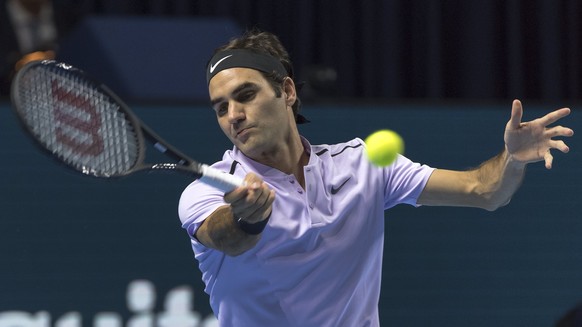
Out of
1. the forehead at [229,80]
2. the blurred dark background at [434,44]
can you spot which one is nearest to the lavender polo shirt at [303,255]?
the forehead at [229,80]

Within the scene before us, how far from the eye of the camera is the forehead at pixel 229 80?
3.60 metres

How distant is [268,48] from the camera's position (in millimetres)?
3902

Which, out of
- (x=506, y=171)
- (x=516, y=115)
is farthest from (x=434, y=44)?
(x=516, y=115)

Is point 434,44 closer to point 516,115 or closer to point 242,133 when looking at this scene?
point 516,115

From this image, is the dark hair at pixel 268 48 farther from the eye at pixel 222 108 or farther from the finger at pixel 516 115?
the finger at pixel 516 115

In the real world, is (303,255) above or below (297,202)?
below

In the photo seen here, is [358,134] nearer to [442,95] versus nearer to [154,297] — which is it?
[154,297]

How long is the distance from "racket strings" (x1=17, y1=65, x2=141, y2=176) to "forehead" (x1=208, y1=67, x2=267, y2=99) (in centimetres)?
27

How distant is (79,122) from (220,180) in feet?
1.91

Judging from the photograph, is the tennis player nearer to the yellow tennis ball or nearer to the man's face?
the man's face

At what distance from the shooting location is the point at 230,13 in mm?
7141

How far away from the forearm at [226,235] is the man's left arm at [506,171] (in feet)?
2.56

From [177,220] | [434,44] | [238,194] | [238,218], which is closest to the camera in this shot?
[238,194]

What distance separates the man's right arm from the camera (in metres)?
3.09
